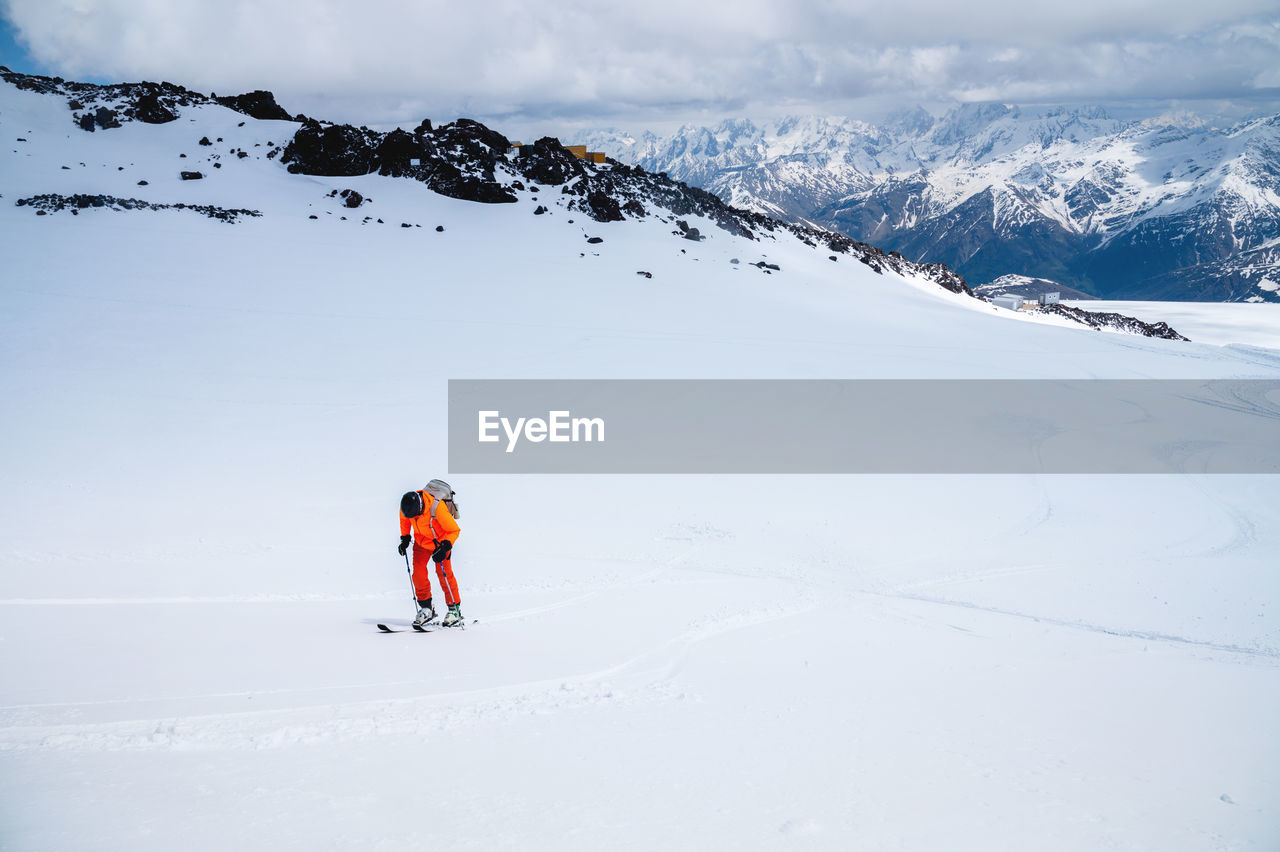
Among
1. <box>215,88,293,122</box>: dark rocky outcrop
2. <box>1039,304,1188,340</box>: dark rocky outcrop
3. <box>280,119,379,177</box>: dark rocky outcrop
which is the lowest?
<box>1039,304,1188,340</box>: dark rocky outcrop

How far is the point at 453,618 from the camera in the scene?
354 inches

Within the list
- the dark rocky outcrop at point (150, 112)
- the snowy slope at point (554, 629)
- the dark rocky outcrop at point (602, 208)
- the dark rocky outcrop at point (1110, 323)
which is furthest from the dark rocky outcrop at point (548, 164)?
the dark rocky outcrop at point (1110, 323)

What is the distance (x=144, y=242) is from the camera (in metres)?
33.8

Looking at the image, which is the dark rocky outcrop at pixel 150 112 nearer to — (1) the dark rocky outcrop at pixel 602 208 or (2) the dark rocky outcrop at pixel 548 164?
(2) the dark rocky outcrop at pixel 548 164

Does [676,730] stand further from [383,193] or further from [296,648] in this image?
[383,193]

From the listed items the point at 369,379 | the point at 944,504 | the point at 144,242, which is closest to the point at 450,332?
the point at 369,379

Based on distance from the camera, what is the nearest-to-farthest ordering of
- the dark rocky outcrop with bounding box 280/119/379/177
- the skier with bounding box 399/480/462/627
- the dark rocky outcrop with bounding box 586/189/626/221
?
the skier with bounding box 399/480/462/627, the dark rocky outcrop with bounding box 280/119/379/177, the dark rocky outcrop with bounding box 586/189/626/221

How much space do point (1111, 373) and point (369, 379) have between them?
2775cm

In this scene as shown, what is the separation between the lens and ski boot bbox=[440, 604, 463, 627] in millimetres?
8953

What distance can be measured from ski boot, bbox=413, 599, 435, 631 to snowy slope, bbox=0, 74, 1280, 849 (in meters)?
0.58

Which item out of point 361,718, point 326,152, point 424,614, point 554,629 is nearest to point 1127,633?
point 554,629

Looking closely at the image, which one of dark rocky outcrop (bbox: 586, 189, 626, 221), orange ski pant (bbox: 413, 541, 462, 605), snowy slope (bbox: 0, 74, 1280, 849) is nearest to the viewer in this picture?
snowy slope (bbox: 0, 74, 1280, 849)

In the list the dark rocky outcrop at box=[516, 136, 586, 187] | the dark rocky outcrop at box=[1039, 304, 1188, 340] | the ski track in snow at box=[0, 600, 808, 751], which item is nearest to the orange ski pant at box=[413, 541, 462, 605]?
the ski track in snow at box=[0, 600, 808, 751]

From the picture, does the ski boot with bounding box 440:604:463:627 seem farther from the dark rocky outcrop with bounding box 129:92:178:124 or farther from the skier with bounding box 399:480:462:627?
the dark rocky outcrop with bounding box 129:92:178:124
